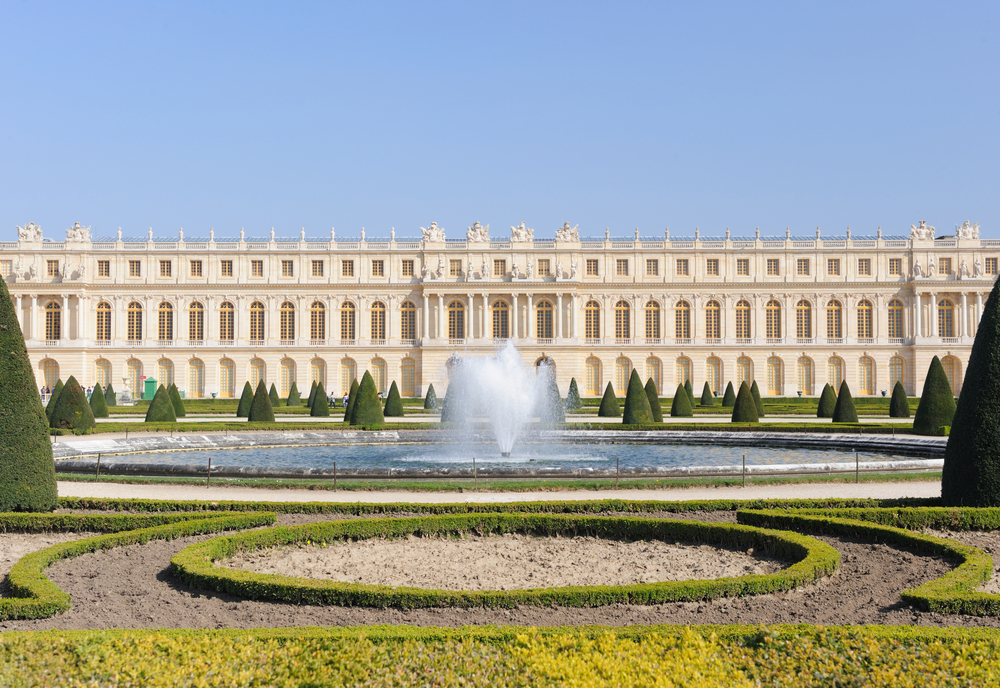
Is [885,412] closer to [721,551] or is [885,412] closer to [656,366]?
[656,366]

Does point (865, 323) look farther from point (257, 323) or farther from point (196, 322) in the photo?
point (196, 322)

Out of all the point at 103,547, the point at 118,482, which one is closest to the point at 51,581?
the point at 103,547

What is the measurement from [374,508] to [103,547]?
9.97ft

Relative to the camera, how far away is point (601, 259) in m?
52.6

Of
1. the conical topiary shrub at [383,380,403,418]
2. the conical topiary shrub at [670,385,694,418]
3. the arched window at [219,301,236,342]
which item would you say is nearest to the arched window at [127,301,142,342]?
the arched window at [219,301,236,342]

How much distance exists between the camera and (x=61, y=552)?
811 cm

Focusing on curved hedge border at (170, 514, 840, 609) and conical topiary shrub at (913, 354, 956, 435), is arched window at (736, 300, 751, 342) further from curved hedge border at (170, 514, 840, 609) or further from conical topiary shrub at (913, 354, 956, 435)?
curved hedge border at (170, 514, 840, 609)

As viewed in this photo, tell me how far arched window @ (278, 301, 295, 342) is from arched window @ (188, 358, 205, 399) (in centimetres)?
520

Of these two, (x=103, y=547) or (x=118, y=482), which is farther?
(x=118, y=482)

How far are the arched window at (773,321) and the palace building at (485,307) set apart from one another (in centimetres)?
7

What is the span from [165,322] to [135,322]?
5.84 feet

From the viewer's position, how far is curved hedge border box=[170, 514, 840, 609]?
20.9ft

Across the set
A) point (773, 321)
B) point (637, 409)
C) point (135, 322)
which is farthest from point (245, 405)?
point (773, 321)

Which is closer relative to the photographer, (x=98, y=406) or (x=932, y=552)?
(x=932, y=552)
